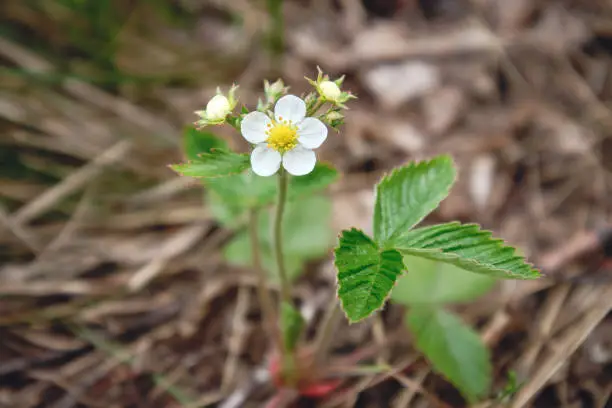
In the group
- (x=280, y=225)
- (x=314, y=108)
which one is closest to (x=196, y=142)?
(x=280, y=225)

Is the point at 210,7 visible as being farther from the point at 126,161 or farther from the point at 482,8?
the point at 482,8

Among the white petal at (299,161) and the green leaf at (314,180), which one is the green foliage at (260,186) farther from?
the white petal at (299,161)

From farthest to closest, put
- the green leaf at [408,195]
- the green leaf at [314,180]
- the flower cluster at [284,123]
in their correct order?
the green leaf at [314,180] → the green leaf at [408,195] → the flower cluster at [284,123]

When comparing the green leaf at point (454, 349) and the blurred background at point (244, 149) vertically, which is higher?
the blurred background at point (244, 149)

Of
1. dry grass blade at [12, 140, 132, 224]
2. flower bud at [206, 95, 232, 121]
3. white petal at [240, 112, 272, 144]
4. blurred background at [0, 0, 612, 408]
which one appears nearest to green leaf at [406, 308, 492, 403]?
blurred background at [0, 0, 612, 408]

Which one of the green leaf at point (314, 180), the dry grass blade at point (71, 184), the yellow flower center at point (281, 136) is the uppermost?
the dry grass blade at point (71, 184)

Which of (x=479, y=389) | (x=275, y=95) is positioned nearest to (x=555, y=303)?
(x=479, y=389)

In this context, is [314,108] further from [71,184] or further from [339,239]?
[71,184]

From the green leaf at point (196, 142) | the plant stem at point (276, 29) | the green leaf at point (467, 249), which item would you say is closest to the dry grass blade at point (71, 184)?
the green leaf at point (196, 142)
